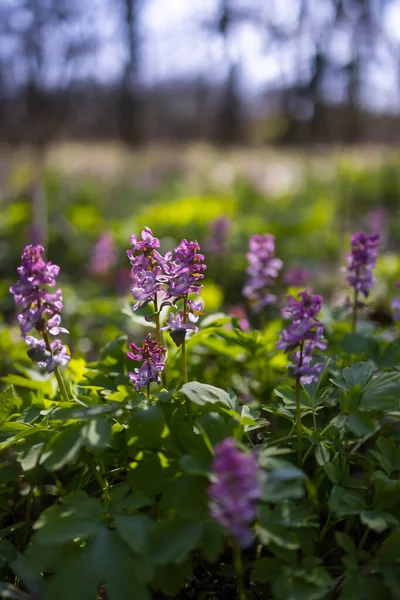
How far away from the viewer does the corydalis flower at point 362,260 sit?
6.92ft

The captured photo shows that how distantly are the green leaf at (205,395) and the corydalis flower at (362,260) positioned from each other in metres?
0.90

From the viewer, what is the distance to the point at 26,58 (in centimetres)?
858

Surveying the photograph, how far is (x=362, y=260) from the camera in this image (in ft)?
6.99

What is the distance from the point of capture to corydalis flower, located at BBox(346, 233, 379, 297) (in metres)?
2.11

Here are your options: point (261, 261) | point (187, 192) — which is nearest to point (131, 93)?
point (187, 192)

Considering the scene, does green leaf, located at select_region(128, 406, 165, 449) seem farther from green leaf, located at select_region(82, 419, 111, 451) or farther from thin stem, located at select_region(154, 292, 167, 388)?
thin stem, located at select_region(154, 292, 167, 388)

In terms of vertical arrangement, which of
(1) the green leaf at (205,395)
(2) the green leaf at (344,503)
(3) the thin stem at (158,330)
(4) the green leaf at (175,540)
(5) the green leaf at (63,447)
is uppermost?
(3) the thin stem at (158,330)

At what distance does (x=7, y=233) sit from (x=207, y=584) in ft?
16.9

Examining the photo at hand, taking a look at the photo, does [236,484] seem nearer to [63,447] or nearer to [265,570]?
[265,570]

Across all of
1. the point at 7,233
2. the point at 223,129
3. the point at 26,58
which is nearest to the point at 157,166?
the point at 26,58

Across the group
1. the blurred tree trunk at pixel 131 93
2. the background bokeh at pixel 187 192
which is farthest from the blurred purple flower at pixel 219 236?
the blurred tree trunk at pixel 131 93

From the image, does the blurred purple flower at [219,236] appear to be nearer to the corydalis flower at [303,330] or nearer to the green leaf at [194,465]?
the corydalis flower at [303,330]

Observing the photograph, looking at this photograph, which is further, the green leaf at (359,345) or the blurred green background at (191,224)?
the blurred green background at (191,224)

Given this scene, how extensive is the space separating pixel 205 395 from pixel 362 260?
102 centimetres
